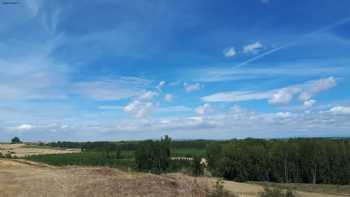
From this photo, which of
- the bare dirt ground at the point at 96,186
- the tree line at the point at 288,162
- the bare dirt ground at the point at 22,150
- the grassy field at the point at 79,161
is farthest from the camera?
the bare dirt ground at the point at 22,150

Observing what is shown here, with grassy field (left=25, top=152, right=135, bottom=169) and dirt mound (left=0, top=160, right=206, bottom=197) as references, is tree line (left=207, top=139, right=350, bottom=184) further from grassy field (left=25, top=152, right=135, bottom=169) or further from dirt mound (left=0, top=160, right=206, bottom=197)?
dirt mound (left=0, top=160, right=206, bottom=197)

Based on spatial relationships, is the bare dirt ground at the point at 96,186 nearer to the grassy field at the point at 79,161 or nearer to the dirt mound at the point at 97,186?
the dirt mound at the point at 97,186

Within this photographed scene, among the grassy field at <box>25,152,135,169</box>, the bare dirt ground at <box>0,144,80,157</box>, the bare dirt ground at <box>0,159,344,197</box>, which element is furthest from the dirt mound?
the bare dirt ground at <box>0,144,80,157</box>

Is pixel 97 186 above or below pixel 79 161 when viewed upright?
above

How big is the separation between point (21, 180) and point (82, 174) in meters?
2.70

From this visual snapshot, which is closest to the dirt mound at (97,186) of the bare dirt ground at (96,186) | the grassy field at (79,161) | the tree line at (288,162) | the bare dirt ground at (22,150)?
the bare dirt ground at (96,186)

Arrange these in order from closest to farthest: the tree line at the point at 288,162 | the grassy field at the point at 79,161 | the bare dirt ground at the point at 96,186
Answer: the bare dirt ground at the point at 96,186 < the grassy field at the point at 79,161 < the tree line at the point at 288,162

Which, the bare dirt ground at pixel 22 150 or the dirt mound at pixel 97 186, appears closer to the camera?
the dirt mound at pixel 97 186

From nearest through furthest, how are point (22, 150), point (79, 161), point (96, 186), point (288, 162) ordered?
point (96, 186) → point (288, 162) → point (79, 161) → point (22, 150)

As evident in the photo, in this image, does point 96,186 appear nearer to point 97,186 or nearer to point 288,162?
point 97,186

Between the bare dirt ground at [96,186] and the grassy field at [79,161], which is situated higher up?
the bare dirt ground at [96,186]

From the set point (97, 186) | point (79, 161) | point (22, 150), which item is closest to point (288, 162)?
point (79, 161)

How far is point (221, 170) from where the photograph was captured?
8681cm

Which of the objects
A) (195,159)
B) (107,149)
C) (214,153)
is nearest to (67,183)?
(195,159)
